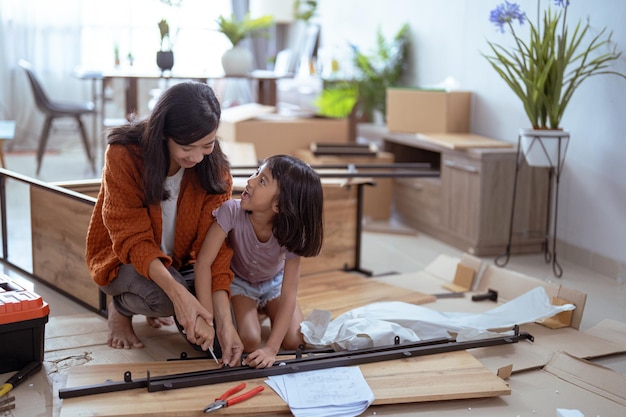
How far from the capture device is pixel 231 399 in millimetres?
2018

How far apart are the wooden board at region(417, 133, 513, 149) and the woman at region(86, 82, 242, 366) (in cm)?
182

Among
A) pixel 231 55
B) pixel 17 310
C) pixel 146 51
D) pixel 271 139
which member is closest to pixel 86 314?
pixel 17 310

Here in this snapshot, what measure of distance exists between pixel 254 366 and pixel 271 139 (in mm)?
2621

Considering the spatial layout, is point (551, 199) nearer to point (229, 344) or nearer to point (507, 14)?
point (507, 14)

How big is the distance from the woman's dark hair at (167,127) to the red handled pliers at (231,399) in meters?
0.61

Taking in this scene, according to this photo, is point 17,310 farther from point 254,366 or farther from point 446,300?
point 446,300

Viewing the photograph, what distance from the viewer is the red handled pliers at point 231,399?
6.49 ft

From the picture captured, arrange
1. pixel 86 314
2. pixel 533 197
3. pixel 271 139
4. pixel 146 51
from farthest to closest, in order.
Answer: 1. pixel 146 51
2. pixel 271 139
3. pixel 533 197
4. pixel 86 314

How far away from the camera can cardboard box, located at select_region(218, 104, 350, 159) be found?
459 cm

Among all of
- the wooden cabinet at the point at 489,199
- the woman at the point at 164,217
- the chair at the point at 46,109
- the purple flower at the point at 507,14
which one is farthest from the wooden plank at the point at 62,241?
the chair at the point at 46,109

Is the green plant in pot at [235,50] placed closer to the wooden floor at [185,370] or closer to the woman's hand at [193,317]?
the wooden floor at [185,370]

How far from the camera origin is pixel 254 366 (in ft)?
7.16

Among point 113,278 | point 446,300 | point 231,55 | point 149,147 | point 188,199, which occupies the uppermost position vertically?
point 231,55

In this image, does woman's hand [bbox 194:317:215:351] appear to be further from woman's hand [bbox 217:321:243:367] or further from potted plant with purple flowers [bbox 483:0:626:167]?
potted plant with purple flowers [bbox 483:0:626:167]
